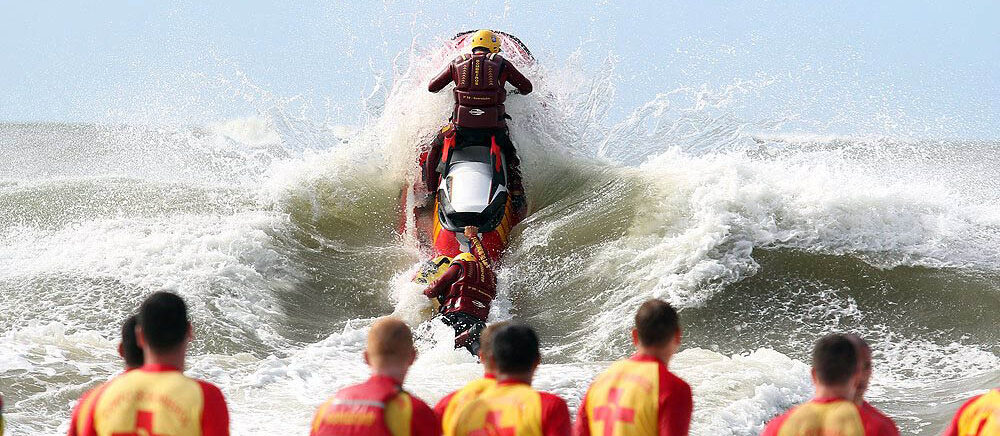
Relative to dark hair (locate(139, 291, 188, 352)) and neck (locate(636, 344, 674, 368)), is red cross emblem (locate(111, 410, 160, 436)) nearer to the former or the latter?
dark hair (locate(139, 291, 188, 352))

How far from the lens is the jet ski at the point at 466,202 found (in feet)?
32.1

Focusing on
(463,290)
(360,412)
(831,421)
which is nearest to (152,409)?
(360,412)

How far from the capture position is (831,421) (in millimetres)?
3258

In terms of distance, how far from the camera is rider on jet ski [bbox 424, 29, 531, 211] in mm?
10719

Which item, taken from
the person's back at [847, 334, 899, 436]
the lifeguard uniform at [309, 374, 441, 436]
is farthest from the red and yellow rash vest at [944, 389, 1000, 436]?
the lifeguard uniform at [309, 374, 441, 436]

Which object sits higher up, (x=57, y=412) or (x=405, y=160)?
(x=405, y=160)

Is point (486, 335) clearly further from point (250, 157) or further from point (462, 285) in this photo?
point (250, 157)

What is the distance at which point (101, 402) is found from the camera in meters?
3.33

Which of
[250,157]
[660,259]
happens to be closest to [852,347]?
[660,259]

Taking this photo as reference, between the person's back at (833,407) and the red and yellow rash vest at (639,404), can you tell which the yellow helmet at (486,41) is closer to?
the red and yellow rash vest at (639,404)

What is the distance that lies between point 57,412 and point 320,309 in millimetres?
3722

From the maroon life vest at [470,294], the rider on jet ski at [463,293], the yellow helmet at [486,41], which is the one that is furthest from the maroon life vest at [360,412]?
the yellow helmet at [486,41]

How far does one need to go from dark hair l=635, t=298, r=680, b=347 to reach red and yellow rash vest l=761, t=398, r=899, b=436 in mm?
554

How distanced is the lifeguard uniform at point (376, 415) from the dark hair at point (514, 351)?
0.33m
